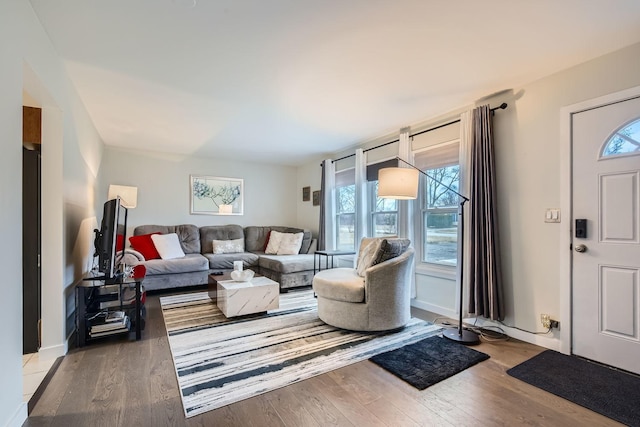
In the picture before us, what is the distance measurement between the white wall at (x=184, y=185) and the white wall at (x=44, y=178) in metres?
1.36

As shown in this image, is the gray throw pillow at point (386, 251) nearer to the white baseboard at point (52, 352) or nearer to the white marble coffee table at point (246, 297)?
the white marble coffee table at point (246, 297)

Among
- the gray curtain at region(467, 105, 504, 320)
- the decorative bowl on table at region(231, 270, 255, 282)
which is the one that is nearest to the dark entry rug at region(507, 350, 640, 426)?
the gray curtain at region(467, 105, 504, 320)

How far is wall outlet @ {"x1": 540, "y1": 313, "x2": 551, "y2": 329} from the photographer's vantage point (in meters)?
2.47

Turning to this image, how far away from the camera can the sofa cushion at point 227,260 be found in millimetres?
4715

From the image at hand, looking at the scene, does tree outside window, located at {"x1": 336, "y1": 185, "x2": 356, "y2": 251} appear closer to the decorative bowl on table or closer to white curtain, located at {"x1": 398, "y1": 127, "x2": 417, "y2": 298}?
white curtain, located at {"x1": 398, "y1": 127, "x2": 417, "y2": 298}

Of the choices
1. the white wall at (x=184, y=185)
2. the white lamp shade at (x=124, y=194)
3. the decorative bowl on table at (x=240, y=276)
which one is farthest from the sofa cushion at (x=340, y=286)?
the white wall at (x=184, y=185)

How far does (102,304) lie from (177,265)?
1.43 metres

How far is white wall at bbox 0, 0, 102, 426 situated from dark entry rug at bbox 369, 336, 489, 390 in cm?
217

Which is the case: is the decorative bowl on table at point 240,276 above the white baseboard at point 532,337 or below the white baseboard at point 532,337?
above

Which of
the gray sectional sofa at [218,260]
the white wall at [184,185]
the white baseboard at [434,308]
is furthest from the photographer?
the white wall at [184,185]

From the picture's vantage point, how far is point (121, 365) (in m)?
2.17

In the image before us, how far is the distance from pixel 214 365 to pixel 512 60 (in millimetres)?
3198

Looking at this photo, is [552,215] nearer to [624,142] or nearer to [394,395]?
[624,142]

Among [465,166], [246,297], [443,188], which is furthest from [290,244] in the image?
[465,166]
